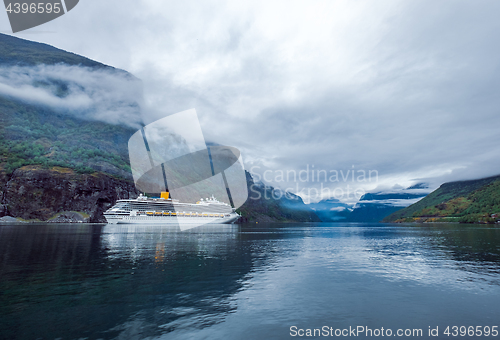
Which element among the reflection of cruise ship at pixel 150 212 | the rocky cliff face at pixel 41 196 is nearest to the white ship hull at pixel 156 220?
the reflection of cruise ship at pixel 150 212

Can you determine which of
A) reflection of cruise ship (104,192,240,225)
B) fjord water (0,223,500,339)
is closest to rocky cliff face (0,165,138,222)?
reflection of cruise ship (104,192,240,225)

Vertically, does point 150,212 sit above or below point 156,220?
above

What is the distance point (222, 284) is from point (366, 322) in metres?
13.6

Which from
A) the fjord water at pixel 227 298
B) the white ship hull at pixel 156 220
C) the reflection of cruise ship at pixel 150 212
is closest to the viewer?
the fjord water at pixel 227 298

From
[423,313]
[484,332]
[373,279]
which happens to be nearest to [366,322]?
[423,313]

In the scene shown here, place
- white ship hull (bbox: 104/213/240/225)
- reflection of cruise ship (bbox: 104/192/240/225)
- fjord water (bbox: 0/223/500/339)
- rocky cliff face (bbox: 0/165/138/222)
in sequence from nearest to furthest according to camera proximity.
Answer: fjord water (bbox: 0/223/500/339)
white ship hull (bbox: 104/213/240/225)
reflection of cruise ship (bbox: 104/192/240/225)
rocky cliff face (bbox: 0/165/138/222)

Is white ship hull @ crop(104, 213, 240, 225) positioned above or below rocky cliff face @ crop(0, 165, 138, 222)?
below

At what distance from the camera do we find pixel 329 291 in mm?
23562

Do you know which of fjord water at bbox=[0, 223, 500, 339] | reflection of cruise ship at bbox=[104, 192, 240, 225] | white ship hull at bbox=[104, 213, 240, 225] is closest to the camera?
fjord water at bbox=[0, 223, 500, 339]

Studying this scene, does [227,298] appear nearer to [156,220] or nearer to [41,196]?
[156,220]

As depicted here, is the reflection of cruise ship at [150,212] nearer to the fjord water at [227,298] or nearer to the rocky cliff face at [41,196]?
the rocky cliff face at [41,196]

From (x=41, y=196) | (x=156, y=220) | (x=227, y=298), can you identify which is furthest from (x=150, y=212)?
(x=227, y=298)

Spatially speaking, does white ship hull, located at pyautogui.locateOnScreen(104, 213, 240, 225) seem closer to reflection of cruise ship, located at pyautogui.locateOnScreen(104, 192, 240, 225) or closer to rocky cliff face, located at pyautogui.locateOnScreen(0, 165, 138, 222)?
reflection of cruise ship, located at pyautogui.locateOnScreen(104, 192, 240, 225)

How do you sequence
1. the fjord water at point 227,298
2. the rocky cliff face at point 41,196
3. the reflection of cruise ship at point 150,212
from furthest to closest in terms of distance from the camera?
the rocky cliff face at point 41,196 < the reflection of cruise ship at point 150,212 < the fjord water at point 227,298
